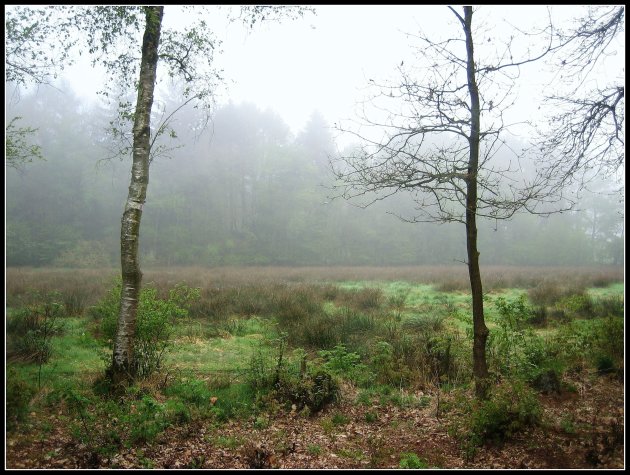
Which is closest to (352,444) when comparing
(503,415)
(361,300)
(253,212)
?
(503,415)

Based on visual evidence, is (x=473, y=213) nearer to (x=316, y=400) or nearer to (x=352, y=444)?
(x=352, y=444)

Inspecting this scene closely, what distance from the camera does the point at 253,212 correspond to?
40.5 meters

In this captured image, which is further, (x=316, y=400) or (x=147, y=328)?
(x=147, y=328)

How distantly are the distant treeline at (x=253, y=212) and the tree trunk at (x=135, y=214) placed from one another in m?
26.8

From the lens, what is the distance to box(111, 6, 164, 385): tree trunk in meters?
5.32

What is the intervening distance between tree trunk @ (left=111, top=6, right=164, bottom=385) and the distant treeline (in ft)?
87.8

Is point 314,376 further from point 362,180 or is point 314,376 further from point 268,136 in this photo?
point 268,136

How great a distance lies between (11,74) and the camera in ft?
21.1

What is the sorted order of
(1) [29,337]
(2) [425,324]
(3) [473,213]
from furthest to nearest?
(2) [425,324] → (1) [29,337] → (3) [473,213]

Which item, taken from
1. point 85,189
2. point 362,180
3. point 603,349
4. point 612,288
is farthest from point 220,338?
point 85,189

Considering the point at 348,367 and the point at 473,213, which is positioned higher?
the point at 473,213

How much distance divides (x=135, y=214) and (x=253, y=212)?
116ft

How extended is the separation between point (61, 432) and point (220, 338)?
4408 mm

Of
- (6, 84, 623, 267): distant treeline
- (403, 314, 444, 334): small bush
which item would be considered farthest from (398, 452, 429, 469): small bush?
(6, 84, 623, 267): distant treeline
